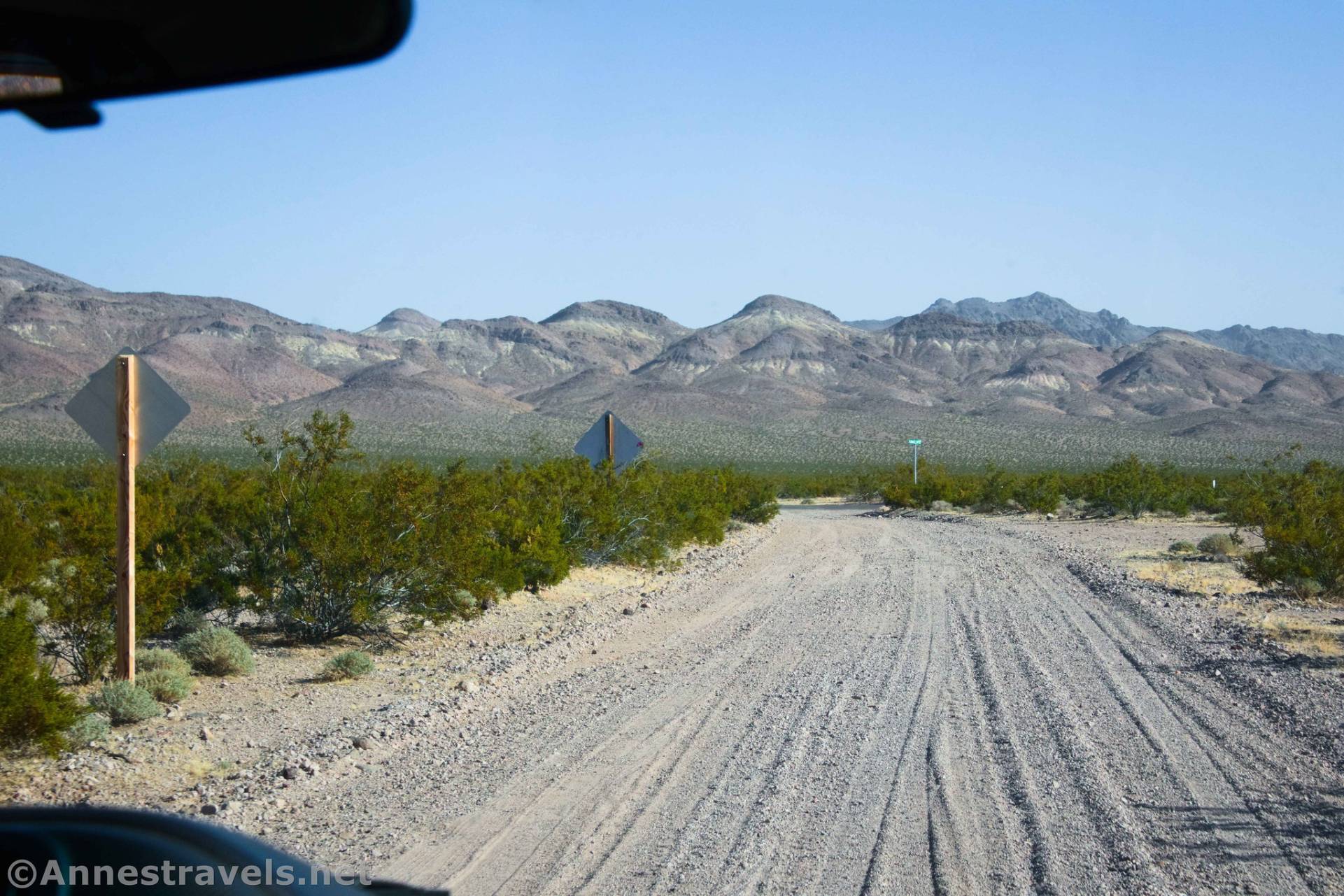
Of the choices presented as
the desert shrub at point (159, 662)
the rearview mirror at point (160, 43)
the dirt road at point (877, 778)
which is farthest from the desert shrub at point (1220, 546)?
the rearview mirror at point (160, 43)

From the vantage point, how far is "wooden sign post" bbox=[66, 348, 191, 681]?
10.1 metres

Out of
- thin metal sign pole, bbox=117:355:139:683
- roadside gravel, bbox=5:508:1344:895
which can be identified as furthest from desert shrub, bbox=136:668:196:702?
roadside gravel, bbox=5:508:1344:895

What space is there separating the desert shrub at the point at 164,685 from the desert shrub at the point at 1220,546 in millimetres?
23623

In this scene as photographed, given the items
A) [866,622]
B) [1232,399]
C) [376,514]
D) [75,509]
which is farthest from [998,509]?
[1232,399]

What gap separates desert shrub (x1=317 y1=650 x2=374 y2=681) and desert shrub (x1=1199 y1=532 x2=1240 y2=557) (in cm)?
2157

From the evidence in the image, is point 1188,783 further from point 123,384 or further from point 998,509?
point 998,509

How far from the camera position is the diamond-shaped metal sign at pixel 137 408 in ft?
33.2

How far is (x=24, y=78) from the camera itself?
2994mm

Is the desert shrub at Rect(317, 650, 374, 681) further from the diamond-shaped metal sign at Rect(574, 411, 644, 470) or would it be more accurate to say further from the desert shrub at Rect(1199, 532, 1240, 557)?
the desert shrub at Rect(1199, 532, 1240, 557)

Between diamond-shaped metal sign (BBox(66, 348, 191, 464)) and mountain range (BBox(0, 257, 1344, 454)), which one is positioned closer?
diamond-shaped metal sign (BBox(66, 348, 191, 464))

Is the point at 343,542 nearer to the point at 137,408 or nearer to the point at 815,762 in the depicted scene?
the point at 137,408

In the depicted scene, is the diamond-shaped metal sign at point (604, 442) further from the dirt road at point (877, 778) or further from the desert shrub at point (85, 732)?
the desert shrub at point (85, 732)

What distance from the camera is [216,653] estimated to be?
1178 cm

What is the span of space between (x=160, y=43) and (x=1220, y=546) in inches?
1117
